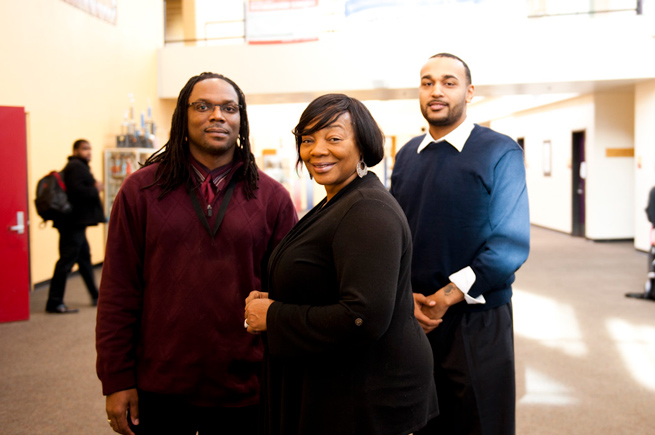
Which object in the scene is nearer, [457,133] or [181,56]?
[457,133]

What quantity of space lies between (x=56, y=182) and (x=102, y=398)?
115 inches

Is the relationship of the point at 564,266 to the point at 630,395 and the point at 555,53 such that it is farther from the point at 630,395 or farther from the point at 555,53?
the point at 630,395

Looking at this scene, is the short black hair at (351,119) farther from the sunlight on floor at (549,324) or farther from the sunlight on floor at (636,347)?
the sunlight on floor at (549,324)

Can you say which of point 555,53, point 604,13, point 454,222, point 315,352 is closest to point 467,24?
point 555,53

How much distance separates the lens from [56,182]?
5.86 m

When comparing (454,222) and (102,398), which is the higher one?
(454,222)

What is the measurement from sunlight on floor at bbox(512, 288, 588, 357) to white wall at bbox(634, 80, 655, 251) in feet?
14.6

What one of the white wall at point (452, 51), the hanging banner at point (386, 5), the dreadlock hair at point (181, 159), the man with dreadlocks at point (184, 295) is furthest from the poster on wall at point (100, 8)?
the man with dreadlocks at point (184, 295)

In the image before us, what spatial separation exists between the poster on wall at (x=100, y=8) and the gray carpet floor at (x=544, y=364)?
395 centimetres

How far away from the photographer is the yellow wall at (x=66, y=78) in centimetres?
698

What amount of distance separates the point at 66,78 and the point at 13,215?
3.16m

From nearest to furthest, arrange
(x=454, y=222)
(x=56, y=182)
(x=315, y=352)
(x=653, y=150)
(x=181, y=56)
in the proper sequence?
(x=315, y=352), (x=454, y=222), (x=56, y=182), (x=653, y=150), (x=181, y=56)

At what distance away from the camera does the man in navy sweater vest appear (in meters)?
2.03

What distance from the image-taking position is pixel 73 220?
6.00 metres
